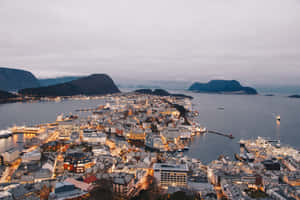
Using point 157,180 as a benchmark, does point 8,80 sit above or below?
above

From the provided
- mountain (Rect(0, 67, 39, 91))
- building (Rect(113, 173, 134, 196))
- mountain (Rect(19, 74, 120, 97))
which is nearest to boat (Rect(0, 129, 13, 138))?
building (Rect(113, 173, 134, 196))

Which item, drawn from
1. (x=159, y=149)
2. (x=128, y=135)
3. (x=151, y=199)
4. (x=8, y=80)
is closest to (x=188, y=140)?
(x=159, y=149)

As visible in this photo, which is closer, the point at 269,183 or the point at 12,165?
the point at 269,183

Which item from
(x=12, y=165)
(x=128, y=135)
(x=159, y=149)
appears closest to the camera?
(x=12, y=165)

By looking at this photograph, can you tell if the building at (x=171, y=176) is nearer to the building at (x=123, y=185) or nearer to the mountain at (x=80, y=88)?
the building at (x=123, y=185)

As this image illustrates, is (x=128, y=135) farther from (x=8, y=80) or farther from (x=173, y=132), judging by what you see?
(x=8, y=80)

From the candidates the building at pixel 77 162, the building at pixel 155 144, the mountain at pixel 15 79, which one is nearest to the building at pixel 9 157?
the building at pixel 77 162

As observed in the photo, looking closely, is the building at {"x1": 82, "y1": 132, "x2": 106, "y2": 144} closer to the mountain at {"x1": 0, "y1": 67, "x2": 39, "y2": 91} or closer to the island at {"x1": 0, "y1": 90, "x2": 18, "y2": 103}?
the island at {"x1": 0, "y1": 90, "x2": 18, "y2": 103}
